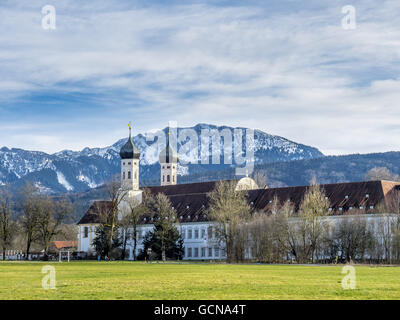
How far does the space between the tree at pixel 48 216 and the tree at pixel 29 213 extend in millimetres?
571

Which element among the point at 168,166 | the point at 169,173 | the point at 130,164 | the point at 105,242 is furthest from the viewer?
the point at 168,166

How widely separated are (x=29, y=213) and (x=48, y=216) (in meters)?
2.78

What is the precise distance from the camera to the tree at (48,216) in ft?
334

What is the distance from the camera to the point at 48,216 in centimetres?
10169

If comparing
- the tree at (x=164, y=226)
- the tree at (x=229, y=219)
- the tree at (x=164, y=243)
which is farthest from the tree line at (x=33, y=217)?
the tree at (x=229, y=219)

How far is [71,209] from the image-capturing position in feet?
346

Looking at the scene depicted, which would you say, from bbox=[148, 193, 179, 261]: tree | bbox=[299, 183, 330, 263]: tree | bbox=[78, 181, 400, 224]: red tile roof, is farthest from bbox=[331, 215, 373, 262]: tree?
bbox=[148, 193, 179, 261]: tree

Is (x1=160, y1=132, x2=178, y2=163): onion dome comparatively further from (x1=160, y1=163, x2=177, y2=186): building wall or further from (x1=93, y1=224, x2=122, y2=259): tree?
(x1=93, y1=224, x2=122, y2=259): tree

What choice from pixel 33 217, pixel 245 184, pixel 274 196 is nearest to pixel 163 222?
pixel 274 196

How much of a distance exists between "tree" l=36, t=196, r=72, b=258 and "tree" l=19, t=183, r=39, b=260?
0.57m

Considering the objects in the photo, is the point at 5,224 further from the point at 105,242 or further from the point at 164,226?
the point at 164,226

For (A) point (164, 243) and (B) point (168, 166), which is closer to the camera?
(A) point (164, 243)

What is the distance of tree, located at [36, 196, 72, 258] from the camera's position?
102 meters
